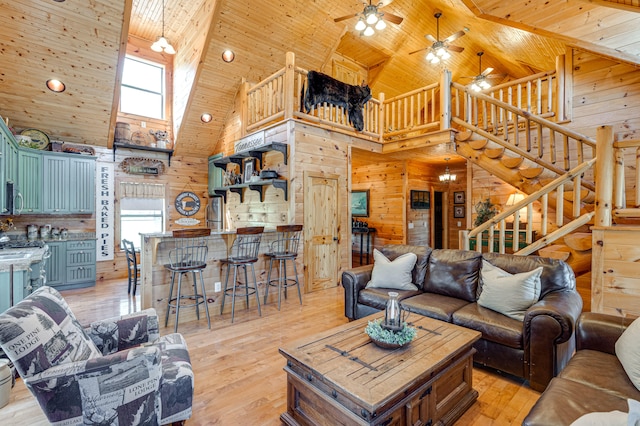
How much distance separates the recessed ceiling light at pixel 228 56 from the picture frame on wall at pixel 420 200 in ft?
16.1

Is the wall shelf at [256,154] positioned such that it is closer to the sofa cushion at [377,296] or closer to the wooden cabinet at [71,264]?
the sofa cushion at [377,296]

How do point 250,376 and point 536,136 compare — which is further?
point 536,136

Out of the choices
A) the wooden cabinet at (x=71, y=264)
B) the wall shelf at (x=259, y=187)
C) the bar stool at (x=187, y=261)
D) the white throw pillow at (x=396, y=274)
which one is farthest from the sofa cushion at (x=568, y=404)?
the wooden cabinet at (x=71, y=264)

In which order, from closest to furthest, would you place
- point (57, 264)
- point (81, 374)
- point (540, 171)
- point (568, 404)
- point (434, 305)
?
point (568, 404)
point (81, 374)
point (434, 305)
point (540, 171)
point (57, 264)

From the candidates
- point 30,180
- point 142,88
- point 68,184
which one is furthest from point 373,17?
point 30,180

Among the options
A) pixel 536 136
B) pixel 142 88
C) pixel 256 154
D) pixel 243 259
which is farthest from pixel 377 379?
pixel 142 88

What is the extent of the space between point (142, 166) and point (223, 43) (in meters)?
3.07

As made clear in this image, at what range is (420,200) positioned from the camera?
7777 millimetres

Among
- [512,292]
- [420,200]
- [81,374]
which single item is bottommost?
[81,374]

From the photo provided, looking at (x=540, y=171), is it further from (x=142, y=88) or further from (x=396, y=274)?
(x=142, y=88)

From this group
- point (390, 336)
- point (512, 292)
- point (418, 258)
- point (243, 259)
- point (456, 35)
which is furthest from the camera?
point (456, 35)

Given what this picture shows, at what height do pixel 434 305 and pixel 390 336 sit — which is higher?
pixel 390 336

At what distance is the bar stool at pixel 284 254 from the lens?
14.1 ft

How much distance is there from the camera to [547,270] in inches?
108
